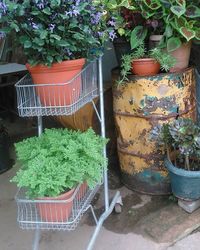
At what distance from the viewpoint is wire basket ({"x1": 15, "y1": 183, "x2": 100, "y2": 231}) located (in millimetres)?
1808

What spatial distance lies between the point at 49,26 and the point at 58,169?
66 cm

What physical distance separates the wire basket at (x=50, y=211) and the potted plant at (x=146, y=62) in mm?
834

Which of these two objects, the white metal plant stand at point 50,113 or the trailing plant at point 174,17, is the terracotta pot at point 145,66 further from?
the white metal plant stand at point 50,113

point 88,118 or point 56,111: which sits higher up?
point 56,111

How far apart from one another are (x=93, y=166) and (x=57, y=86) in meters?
0.44

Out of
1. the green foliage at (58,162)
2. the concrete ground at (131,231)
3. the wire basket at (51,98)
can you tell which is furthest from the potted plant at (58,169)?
the concrete ground at (131,231)

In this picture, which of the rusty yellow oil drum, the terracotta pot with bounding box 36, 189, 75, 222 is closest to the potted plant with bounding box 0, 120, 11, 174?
the rusty yellow oil drum

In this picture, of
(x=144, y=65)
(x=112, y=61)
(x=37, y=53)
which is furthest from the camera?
(x=112, y=61)

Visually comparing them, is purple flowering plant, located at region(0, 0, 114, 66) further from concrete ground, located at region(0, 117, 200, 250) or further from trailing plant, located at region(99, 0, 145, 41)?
concrete ground, located at region(0, 117, 200, 250)

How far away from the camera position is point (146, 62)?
2.31 metres

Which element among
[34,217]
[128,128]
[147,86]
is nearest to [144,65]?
[147,86]

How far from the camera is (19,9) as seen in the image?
160 cm

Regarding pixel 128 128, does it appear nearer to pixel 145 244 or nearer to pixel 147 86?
pixel 147 86

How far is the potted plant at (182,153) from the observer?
7.31 ft
